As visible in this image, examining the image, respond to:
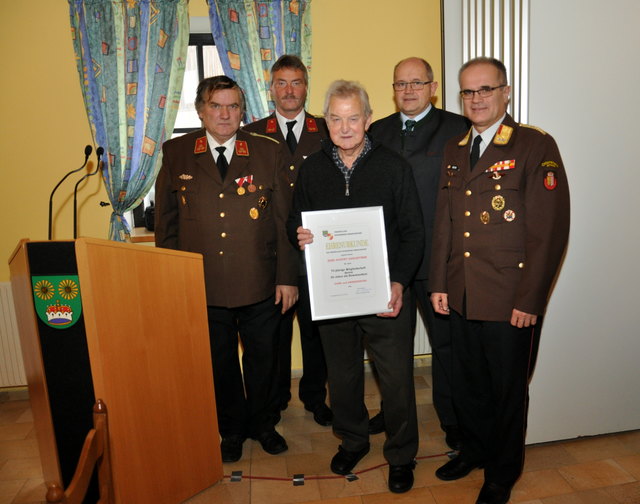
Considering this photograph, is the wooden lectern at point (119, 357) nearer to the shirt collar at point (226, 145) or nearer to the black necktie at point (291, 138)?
the shirt collar at point (226, 145)

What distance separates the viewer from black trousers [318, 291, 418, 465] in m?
2.29

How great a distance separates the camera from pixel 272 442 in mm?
2803

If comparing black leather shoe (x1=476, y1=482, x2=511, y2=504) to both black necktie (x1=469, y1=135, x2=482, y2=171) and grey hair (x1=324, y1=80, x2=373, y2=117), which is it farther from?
grey hair (x1=324, y1=80, x2=373, y2=117)

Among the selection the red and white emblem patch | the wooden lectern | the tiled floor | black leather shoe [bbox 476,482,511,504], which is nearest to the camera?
the wooden lectern

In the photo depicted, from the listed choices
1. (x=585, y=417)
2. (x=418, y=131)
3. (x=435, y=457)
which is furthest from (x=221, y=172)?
(x=585, y=417)

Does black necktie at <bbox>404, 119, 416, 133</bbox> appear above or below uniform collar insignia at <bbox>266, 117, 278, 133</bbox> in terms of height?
below

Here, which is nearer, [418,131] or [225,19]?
[418,131]

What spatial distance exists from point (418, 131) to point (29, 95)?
2617 millimetres

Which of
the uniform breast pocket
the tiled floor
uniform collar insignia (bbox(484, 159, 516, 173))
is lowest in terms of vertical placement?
the tiled floor

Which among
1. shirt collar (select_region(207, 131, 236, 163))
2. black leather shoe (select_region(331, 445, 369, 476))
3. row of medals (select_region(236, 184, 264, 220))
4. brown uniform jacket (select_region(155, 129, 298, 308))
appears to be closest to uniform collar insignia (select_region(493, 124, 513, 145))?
brown uniform jacket (select_region(155, 129, 298, 308))

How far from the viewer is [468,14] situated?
3.17 m

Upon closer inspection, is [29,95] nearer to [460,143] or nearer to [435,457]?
[460,143]

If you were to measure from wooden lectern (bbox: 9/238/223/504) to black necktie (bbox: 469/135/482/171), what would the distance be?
48.6 inches

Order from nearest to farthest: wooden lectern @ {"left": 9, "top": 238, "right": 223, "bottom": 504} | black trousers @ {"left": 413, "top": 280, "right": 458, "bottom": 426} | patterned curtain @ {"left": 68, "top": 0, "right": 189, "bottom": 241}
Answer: wooden lectern @ {"left": 9, "top": 238, "right": 223, "bottom": 504}
black trousers @ {"left": 413, "top": 280, "right": 458, "bottom": 426}
patterned curtain @ {"left": 68, "top": 0, "right": 189, "bottom": 241}
